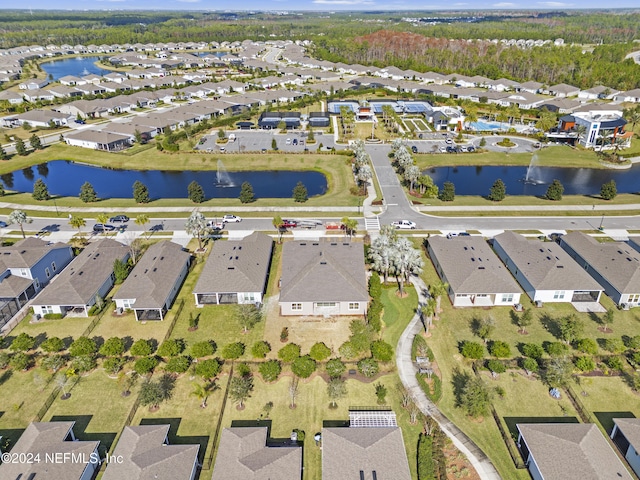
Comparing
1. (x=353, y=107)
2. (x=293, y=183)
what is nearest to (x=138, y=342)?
(x=293, y=183)

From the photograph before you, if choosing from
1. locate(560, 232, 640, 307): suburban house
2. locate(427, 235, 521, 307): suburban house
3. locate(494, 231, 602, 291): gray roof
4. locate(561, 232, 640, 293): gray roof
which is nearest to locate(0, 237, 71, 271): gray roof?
locate(427, 235, 521, 307): suburban house

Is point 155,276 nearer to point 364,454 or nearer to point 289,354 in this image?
point 289,354

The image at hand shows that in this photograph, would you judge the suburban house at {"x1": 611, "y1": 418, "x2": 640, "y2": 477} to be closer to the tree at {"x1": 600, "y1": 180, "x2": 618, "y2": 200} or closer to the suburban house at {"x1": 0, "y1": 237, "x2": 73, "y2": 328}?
the tree at {"x1": 600, "y1": 180, "x2": 618, "y2": 200}

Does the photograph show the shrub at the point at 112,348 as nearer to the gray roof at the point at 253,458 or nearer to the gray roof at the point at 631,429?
the gray roof at the point at 253,458

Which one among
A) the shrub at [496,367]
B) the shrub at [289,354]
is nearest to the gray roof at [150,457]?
the shrub at [289,354]

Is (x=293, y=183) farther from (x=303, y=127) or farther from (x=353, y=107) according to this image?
(x=353, y=107)
